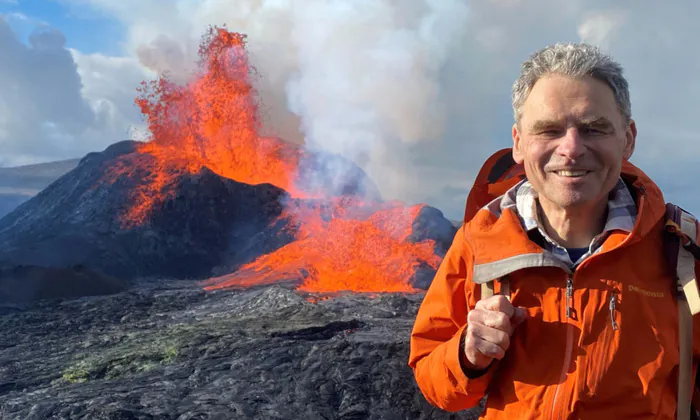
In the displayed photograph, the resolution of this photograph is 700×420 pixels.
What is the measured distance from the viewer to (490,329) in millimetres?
2045

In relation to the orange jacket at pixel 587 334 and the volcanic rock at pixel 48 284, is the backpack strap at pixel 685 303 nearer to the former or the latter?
the orange jacket at pixel 587 334

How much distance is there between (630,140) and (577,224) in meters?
0.42

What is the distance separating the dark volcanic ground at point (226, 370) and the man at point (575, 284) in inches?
127

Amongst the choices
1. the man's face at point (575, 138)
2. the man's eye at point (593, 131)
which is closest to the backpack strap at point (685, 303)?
the man's face at point (575, 138)

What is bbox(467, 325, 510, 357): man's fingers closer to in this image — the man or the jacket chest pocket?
the man

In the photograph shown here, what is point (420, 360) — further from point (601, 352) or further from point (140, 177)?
point (140, 177)

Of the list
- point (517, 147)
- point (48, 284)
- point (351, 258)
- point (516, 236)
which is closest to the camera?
point (516, 236)

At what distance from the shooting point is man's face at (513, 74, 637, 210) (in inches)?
82.5

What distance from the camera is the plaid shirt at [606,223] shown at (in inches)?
85.5

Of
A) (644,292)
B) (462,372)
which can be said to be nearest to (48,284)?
(462,372)

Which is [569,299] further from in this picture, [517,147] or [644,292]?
[517,147]

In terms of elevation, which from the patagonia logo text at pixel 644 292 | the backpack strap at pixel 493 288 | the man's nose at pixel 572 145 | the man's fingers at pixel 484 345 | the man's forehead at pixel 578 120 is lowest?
the man's fingers at pixel 484 345

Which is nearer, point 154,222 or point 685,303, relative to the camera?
point 685,303

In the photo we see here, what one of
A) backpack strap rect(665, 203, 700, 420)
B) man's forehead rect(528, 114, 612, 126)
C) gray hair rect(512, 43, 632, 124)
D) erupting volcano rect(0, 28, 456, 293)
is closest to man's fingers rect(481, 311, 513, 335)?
backpack strap rect(665, 203, 700, 420)
